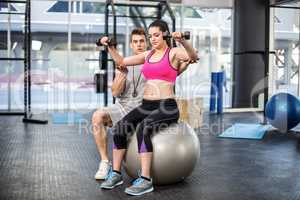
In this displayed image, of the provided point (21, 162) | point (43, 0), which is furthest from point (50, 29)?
point (21, 162)

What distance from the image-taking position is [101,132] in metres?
2.66

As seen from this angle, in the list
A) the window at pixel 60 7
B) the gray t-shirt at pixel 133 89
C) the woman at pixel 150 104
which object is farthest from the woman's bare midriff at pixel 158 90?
the window at pixel 60 7

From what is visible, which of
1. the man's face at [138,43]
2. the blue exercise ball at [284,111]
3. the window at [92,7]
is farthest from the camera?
the window at [92,7]

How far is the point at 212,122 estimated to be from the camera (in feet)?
19.1

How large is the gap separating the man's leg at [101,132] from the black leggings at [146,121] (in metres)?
0.13

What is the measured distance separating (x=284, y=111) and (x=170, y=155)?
8.11ft

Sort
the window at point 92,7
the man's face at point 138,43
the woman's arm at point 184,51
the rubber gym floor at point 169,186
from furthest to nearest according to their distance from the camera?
the window at point 92,7, the man's face at point 138,43, the rubber gym floor at point 169,186, the woman's arm at point 184,51

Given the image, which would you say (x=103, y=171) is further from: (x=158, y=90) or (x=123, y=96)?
(x=158, y=90)

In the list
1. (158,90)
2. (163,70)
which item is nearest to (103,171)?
(158,90)

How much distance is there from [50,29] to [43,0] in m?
0.77

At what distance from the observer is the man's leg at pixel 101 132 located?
262 centimetres

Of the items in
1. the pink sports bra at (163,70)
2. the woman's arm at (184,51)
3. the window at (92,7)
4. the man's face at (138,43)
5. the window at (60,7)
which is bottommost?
the pink sports bra at (163,70)

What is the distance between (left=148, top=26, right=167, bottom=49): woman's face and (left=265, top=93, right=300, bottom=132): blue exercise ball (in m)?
2.48

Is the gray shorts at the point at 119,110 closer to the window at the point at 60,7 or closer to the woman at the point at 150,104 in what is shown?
the woman at the point at 150,104
